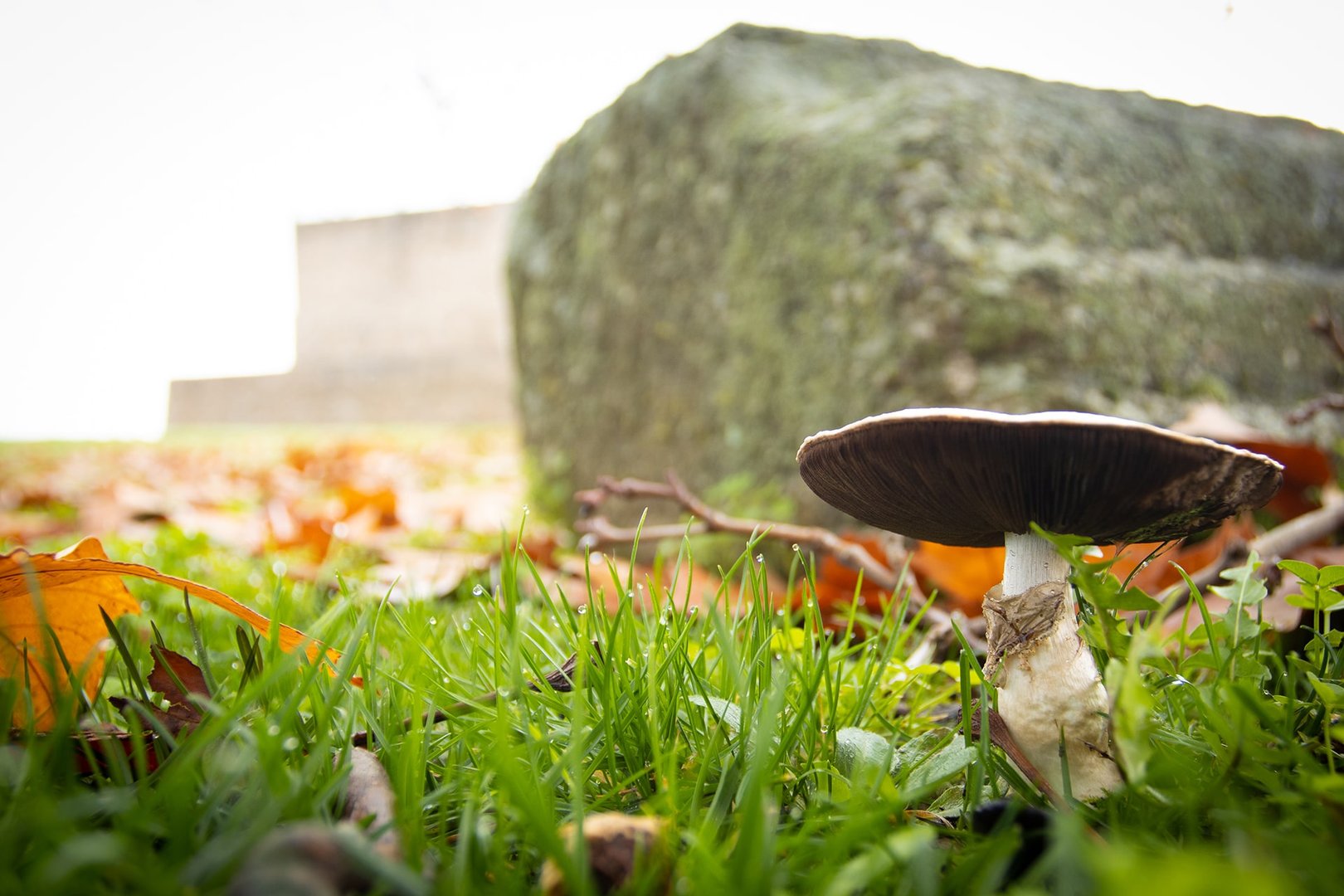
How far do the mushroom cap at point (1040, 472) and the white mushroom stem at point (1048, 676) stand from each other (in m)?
0.05

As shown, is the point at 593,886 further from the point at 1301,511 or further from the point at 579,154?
the point at 579,154

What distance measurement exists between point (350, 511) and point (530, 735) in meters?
2.76

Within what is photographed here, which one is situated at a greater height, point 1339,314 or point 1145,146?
point 1145,146

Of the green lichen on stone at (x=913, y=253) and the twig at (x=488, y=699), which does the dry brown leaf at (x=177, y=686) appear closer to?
the twig at (x=488, y=699)

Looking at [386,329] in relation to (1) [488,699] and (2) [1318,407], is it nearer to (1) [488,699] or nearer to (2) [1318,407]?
(2) [1318,407]

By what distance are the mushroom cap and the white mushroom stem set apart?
5 cm

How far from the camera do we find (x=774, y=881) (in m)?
0.63

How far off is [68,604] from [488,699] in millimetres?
520

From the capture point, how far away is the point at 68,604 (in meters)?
1.01

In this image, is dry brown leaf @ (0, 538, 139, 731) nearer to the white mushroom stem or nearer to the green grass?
the green grass

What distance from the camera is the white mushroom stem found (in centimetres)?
86

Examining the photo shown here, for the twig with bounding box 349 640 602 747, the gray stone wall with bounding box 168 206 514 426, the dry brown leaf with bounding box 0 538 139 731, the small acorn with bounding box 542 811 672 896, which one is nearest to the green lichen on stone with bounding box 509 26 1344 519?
the twig with bounding box 349 640 602 747

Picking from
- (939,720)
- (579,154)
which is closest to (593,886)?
(939,720)

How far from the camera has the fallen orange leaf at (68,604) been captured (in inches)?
35.7
